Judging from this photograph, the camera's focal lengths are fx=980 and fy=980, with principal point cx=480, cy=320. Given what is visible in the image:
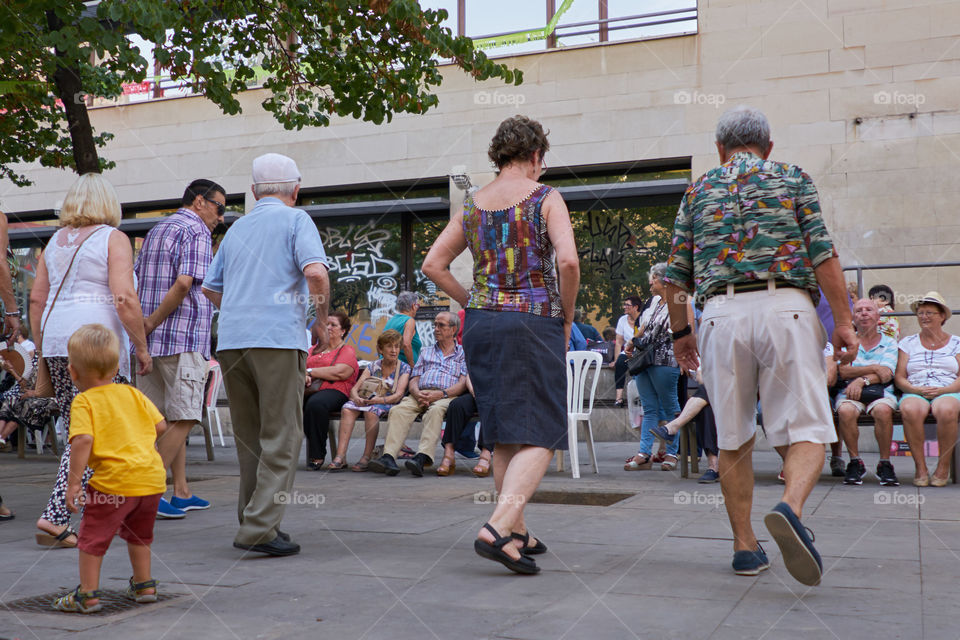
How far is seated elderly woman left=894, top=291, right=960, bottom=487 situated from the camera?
7.52m

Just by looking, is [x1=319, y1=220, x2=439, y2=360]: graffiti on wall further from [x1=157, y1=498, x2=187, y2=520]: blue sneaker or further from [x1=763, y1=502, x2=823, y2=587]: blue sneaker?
[x1=763, y1=502, x2=823, y2=587]: blue sneaker

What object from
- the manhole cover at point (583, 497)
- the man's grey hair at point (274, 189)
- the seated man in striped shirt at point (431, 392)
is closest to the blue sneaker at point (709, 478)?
the manhole cover at point (583, 497)

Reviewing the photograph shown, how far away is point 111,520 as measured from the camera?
11.7ft

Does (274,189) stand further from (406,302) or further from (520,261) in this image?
(406,302)

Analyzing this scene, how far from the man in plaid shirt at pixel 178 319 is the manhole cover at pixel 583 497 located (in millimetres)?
2363

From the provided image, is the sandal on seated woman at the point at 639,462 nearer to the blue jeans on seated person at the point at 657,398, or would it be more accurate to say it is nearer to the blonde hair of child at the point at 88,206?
the blue jeans on seated person at the point at 657,398

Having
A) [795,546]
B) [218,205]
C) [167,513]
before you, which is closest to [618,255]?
[218,205]

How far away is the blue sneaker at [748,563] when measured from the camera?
3992 mm

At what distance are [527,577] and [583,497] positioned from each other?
3.03 m

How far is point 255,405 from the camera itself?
4.88 meters

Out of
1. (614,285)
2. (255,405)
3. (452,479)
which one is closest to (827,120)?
(614,285)

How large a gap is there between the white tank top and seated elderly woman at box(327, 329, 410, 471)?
4.22m

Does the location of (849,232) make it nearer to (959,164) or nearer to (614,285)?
(959,164)

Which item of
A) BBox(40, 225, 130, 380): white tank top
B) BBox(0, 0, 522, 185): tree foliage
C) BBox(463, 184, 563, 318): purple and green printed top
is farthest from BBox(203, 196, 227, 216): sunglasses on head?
BBox(463, 184, 563, 318): purple and green printed top
